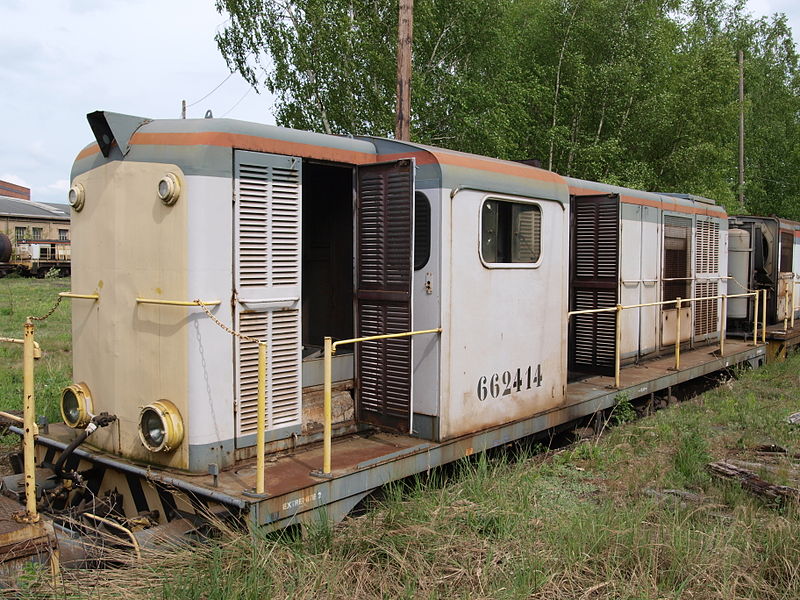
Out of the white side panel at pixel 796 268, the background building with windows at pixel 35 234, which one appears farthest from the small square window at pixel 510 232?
the background building with windows at pixel 35 234

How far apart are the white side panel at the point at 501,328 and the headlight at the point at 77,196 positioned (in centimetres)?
280

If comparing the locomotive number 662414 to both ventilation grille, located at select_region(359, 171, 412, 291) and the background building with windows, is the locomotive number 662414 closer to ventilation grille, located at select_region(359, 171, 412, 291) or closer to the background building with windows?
ventilation grille, located at select_region(359, 171, 412, 291)

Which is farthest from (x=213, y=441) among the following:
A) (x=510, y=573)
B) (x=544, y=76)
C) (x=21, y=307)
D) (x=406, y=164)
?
(x=544, y=76)

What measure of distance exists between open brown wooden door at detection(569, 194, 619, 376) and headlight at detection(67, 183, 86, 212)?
5.85m

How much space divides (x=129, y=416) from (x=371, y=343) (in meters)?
1.90

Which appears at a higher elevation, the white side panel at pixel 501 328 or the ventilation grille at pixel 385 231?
the ventilation grille at pixel 385 231

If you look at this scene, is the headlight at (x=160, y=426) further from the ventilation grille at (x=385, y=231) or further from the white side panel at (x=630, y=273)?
the white side panel at (x=630, y=273)

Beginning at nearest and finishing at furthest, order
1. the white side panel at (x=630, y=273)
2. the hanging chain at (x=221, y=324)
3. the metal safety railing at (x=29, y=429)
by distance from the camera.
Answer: the metal safety railing at (x=29, y=429) → the hanging chain at (x=221, y=324) → the white side panel at (x=630, y=273)

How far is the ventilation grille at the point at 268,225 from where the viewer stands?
4.65 m

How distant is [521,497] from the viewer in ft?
16.0

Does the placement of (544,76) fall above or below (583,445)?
above

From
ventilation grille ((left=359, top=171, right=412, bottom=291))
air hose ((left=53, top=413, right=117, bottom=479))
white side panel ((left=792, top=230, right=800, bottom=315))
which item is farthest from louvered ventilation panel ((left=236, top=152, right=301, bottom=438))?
white side panel ((left=792, top=230, right=800, bottom=315))

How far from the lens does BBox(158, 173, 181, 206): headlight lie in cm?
441

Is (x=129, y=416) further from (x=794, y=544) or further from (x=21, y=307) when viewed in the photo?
(x=21, y=307)
